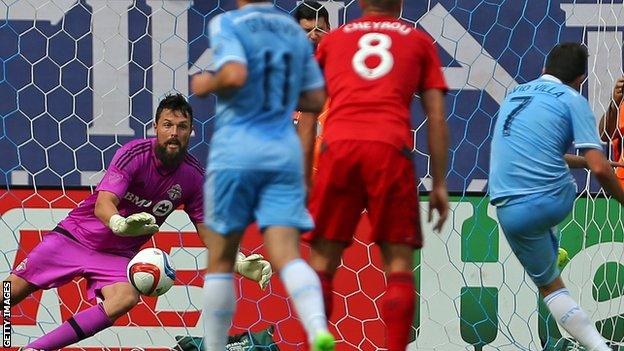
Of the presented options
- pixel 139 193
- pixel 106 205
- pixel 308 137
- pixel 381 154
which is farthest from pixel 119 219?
pixel 381 154

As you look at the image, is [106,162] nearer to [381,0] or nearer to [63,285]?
[63,285]

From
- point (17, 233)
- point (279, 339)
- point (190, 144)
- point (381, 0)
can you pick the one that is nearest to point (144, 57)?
point (190, 144)

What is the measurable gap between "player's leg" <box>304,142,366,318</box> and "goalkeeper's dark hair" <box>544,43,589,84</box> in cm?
152

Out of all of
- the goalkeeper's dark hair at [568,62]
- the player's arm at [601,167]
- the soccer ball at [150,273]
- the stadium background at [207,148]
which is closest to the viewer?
the player's arm at [601,167]

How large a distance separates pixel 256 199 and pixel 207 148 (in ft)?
10.2

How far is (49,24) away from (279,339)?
2160 mm

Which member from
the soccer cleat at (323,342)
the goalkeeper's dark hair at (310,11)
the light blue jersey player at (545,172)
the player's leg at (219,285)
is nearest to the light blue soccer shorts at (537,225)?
the light blue jersey player at (545,172)

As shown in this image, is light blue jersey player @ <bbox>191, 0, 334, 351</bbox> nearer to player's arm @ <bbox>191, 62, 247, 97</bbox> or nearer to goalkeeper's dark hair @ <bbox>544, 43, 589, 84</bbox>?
player's arm @ <bbox>191, 62, 247, 97</bbox>

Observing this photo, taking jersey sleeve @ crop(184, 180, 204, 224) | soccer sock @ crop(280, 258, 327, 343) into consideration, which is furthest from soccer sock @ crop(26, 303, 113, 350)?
soccer sock @ crop(280, 258, 327, 343)

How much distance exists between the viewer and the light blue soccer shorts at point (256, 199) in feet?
14.9

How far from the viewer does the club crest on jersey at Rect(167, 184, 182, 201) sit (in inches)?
273

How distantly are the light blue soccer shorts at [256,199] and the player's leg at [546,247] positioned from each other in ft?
5.56

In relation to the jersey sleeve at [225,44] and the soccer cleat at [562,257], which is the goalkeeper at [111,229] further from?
the jersey sleeve at [225,44]

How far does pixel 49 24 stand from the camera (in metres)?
7.53
